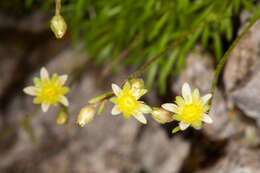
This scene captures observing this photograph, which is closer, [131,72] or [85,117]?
[85,117]

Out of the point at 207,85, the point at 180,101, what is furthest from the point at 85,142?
the point at 180,101

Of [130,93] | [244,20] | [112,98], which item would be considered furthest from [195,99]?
[244,20]

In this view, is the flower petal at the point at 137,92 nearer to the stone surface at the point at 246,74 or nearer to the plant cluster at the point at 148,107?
the plant cluster at the point at 148,107

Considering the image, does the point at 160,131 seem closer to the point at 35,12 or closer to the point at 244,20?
the point at 244,20

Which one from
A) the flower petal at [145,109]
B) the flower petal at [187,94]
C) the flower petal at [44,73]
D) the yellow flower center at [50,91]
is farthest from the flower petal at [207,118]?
the flower petal at [44,73]

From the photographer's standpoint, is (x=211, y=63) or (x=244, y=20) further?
(x=211, y=63)

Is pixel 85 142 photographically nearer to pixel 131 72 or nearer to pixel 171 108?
pixel 131 72
